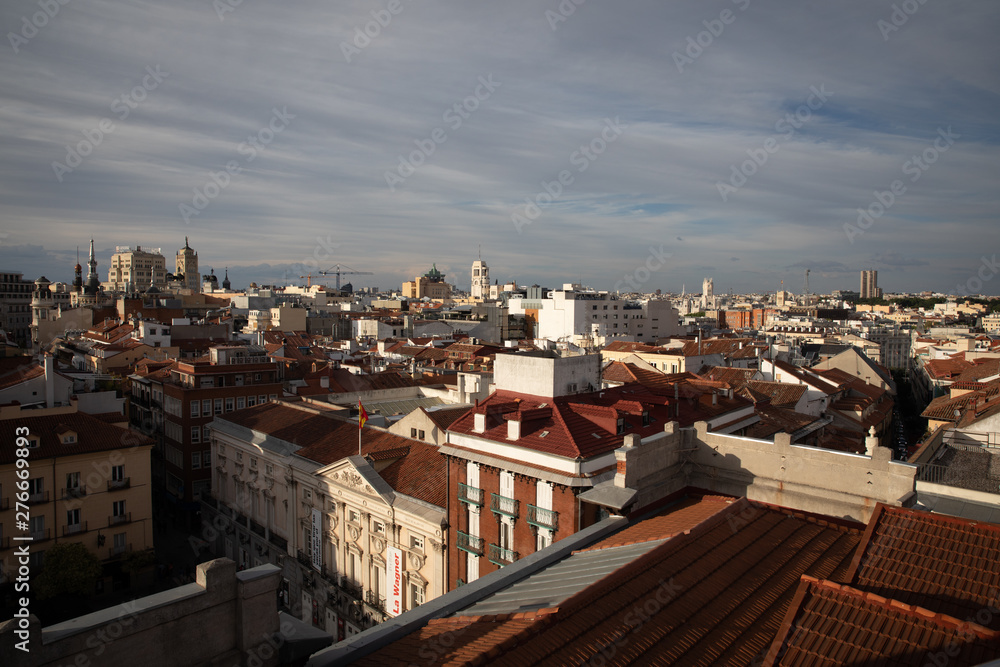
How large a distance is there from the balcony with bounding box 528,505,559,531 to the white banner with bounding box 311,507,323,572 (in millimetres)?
15588

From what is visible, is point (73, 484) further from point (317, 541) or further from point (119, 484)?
point (317, 541)

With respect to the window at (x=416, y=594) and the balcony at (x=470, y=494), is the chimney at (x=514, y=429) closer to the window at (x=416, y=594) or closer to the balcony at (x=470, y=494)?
the balcony at (x=470, y=494)

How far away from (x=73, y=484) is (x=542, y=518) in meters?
29.0

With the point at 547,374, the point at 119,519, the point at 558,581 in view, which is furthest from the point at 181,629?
the point at 119,519

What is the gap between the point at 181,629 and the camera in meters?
8.31

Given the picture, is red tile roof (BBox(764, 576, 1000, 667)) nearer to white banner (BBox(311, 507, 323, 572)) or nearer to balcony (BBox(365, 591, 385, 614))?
balcony (BBox(365, 591, 385, 614))

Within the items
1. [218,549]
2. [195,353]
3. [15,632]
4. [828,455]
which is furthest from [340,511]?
[195,353]

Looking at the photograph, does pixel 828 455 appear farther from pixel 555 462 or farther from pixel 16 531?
pixel 16 531

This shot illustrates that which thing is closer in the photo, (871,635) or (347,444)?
(871,635)

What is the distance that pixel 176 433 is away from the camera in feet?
162

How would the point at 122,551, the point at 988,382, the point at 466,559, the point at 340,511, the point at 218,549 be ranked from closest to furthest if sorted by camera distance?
the point at 466,559 < the point at 340,511 < the point at 122,551 < the point at 218,549 < the point at 988,382

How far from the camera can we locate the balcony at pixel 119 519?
35.6m

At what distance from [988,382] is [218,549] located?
6026 cm

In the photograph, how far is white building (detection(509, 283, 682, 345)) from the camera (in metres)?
121
